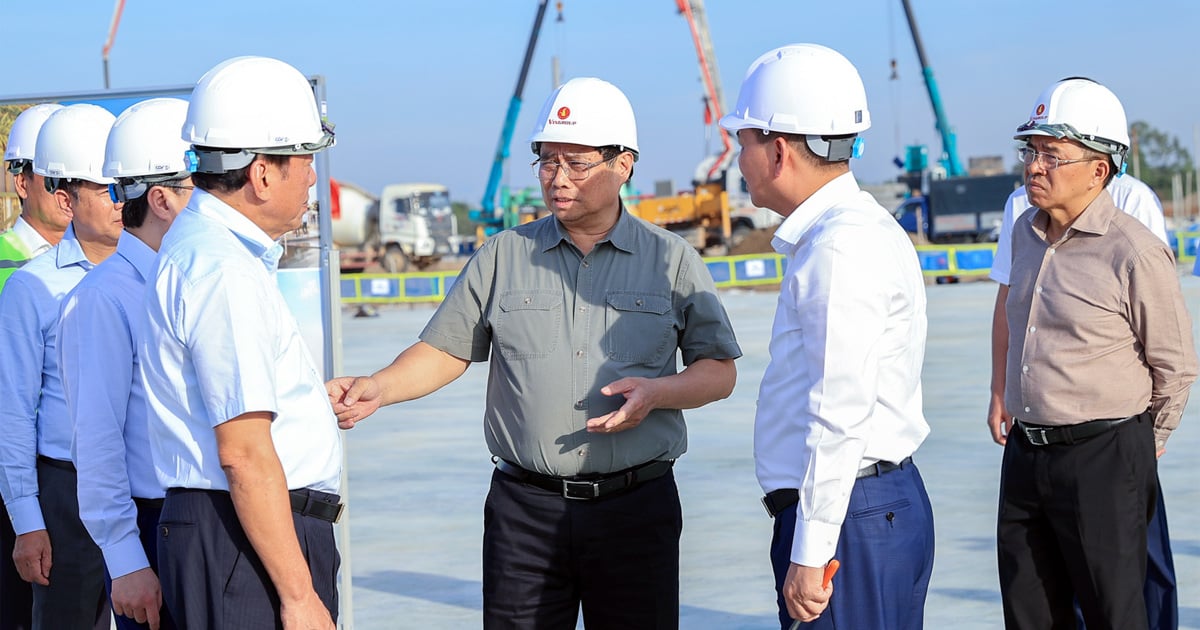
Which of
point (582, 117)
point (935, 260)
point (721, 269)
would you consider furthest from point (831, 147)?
point (935, 260)

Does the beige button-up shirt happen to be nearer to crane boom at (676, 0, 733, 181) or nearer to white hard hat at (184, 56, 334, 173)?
white hard hat at (184, 56, 334, 173)

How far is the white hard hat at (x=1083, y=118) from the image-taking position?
392 cm

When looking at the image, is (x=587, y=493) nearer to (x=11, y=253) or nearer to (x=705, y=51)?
(x=11, y=253)

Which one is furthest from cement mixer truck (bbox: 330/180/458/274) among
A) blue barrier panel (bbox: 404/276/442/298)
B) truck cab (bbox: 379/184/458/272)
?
blue barrier panel (bbox: 404/276/442/298)

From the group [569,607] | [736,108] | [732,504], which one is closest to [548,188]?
[736,108]

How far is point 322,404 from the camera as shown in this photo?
8.63 ft

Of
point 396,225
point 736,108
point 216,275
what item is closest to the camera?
point 216,275

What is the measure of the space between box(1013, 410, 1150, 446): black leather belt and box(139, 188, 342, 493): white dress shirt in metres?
2.29

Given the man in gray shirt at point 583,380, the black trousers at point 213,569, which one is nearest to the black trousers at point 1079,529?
the man in gray shirt at point 583,380

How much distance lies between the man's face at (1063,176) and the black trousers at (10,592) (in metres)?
3.27

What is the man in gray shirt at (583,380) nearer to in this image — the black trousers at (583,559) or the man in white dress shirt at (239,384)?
→ the black trousers at (583,559)

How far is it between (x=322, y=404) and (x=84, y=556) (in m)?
1.36

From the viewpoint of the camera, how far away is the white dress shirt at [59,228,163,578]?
2.73 m

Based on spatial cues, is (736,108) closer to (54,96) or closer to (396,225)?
(54,96)
